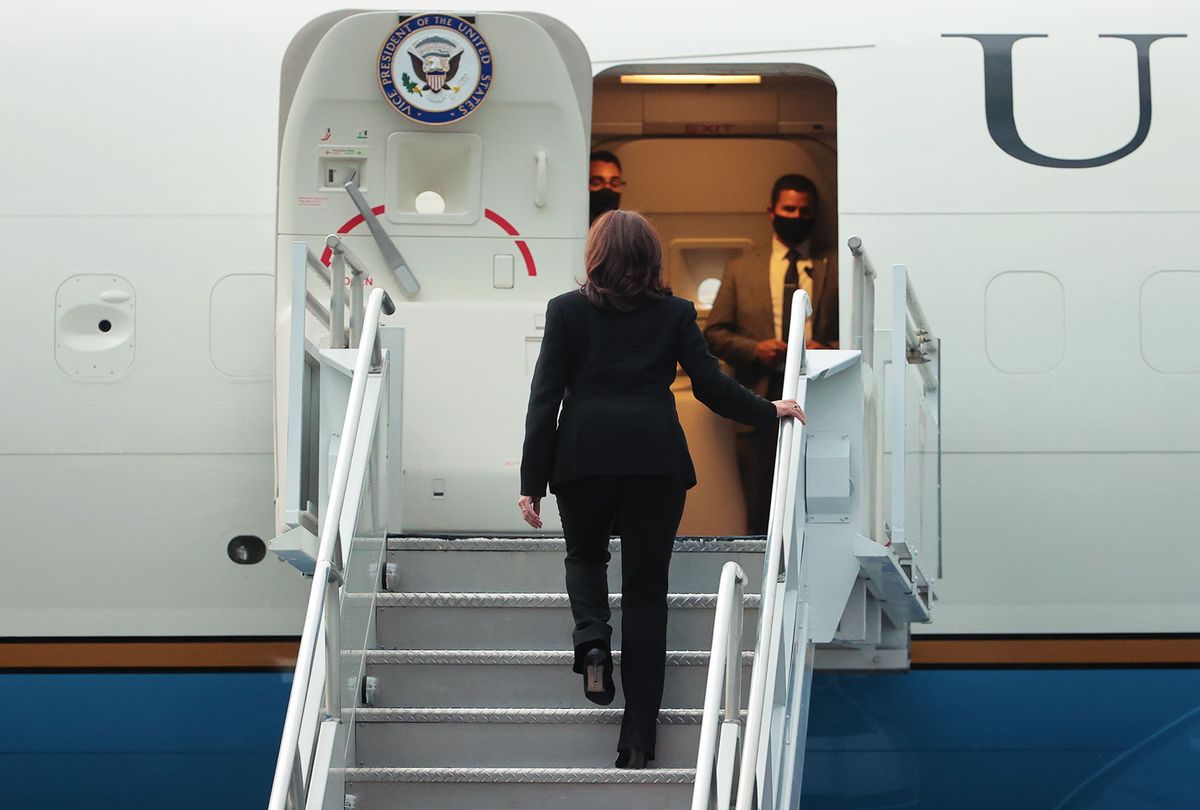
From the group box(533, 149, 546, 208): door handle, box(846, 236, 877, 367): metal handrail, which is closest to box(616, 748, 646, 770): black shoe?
box(846, 236, 877, 367): metal handrail

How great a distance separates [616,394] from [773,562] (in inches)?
24.4

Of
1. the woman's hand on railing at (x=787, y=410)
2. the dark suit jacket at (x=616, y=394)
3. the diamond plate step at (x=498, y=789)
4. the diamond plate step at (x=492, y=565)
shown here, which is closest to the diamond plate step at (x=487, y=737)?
the diamond plate step at (x=498, y=789)

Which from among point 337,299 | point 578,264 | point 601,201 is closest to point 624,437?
point 337,299

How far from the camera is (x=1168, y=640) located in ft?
18.4

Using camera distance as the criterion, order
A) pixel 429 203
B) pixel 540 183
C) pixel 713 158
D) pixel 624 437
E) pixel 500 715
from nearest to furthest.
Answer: pixel 624 437 < pixel 500 715 < pixel 540 183 < pixel 429 203 < pixel 713 158

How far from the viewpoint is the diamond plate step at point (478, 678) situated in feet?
14.6

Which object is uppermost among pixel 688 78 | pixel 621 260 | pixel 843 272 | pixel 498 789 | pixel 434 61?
pixel 688 78

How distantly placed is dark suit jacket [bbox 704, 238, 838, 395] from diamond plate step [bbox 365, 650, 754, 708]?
222 centimetres

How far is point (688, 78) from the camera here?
21.3 feet

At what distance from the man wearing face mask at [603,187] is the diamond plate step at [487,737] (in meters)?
3.12

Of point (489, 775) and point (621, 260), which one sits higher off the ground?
point (621, 260)

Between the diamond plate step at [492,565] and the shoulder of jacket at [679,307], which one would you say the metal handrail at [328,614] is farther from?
the shoulder of jacket at [679,307]

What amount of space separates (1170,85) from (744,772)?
3.58 meters

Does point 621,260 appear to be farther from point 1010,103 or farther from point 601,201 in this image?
point 601,201
